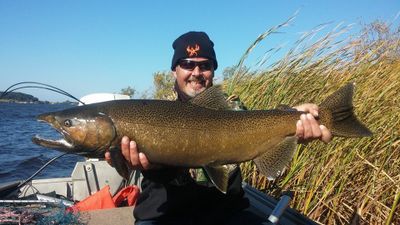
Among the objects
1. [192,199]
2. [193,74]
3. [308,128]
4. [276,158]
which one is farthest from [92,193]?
[308,128]

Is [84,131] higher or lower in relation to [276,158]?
higher

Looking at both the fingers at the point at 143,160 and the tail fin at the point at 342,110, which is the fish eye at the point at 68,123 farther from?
the tail fin at the point at 342,110

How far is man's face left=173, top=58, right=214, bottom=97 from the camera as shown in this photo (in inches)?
173

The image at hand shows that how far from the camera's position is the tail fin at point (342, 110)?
3.21 m

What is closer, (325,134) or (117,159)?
(117,159)

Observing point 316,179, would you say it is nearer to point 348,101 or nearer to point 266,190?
point 266,190

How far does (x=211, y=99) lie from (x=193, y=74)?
1.37m

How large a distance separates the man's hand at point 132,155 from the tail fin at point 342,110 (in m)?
1.58

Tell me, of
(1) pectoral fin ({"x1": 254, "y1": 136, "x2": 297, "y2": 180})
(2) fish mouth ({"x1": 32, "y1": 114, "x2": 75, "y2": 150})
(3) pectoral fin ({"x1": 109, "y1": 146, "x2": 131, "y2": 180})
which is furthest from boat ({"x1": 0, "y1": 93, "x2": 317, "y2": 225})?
(2) fish mouth ({"x1": 32, "y1": 114, "x2": 75, "y2": 150})

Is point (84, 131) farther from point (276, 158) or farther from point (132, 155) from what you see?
point (276, 158)

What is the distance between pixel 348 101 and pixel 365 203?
76.5 inches

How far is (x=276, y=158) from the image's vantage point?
321 centimetres

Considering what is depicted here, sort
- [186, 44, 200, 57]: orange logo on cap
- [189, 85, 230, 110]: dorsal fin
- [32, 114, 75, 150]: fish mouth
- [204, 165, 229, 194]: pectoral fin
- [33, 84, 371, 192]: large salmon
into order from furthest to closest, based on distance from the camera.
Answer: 1. [186, 44, 200, 57]: orange logo on cap
2. [189, 85, 230, 110]: dorsal fin
3. [204, 165, 229, 194]: pectoral fin
4. [33, 84, 371, 192]: large salmon
5. [32, 114, 75, 150]: fish mouth

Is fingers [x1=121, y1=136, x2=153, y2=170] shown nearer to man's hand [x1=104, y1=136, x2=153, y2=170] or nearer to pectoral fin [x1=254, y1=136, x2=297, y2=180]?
man's hand [x1=104, y1=136, x2=153, y2=170]
